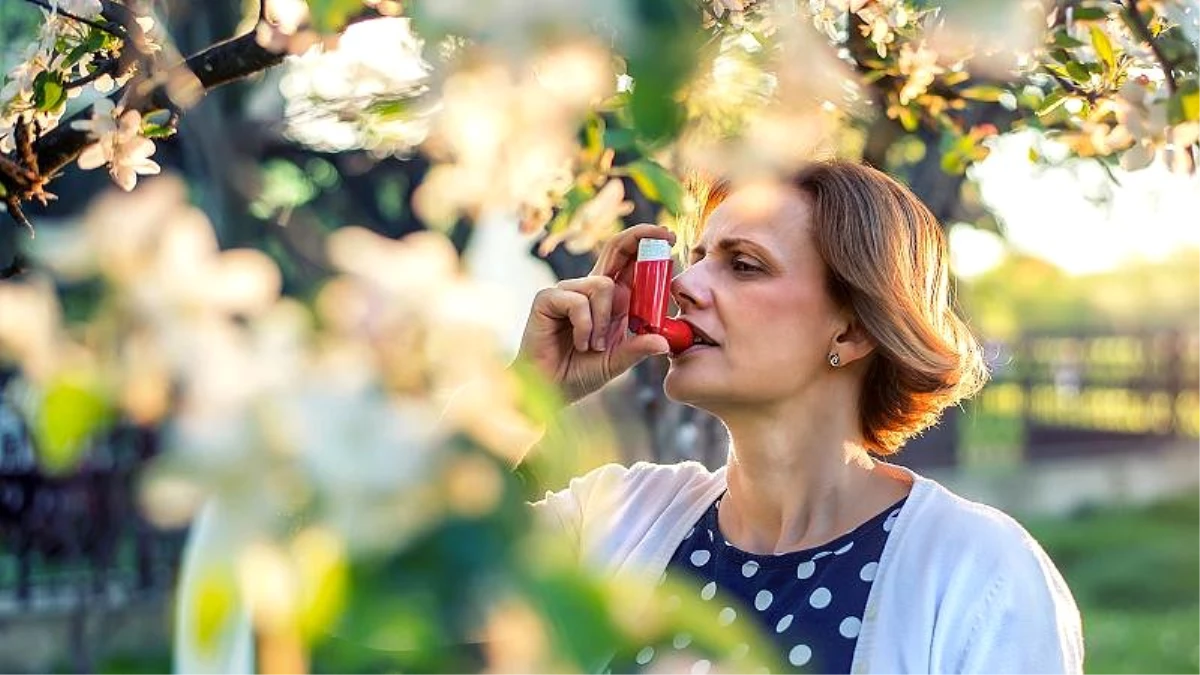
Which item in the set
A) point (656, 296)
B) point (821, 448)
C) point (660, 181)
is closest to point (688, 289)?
point (656, 296)

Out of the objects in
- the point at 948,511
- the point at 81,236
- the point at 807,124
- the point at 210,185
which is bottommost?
the point at 210,185

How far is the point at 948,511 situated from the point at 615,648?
134cm

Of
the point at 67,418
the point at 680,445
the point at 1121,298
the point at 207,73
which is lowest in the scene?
the point at 1121,298

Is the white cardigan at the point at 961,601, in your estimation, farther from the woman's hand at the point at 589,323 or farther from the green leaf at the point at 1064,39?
the green leaf at the point at 1064,39

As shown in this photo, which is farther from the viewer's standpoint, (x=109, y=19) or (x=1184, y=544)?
(x=1184, y=544)

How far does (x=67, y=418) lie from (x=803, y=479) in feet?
4.66

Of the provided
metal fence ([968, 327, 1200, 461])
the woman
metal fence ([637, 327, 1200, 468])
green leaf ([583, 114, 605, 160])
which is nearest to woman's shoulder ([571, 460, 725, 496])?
the woman

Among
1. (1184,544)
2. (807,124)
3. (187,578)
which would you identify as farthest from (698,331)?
(1184,544)

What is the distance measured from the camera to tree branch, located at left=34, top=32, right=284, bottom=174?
1403 millimetres

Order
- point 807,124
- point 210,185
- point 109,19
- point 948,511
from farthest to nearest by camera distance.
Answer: point 210,185, point 948,511, point 109,19, point 807,124

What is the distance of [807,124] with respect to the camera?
742 millimetres

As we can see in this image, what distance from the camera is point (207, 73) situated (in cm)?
145

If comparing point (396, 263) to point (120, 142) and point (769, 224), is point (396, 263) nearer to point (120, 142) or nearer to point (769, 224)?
point (120, 142)

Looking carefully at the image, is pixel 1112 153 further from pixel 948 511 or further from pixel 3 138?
pixel 3 138
